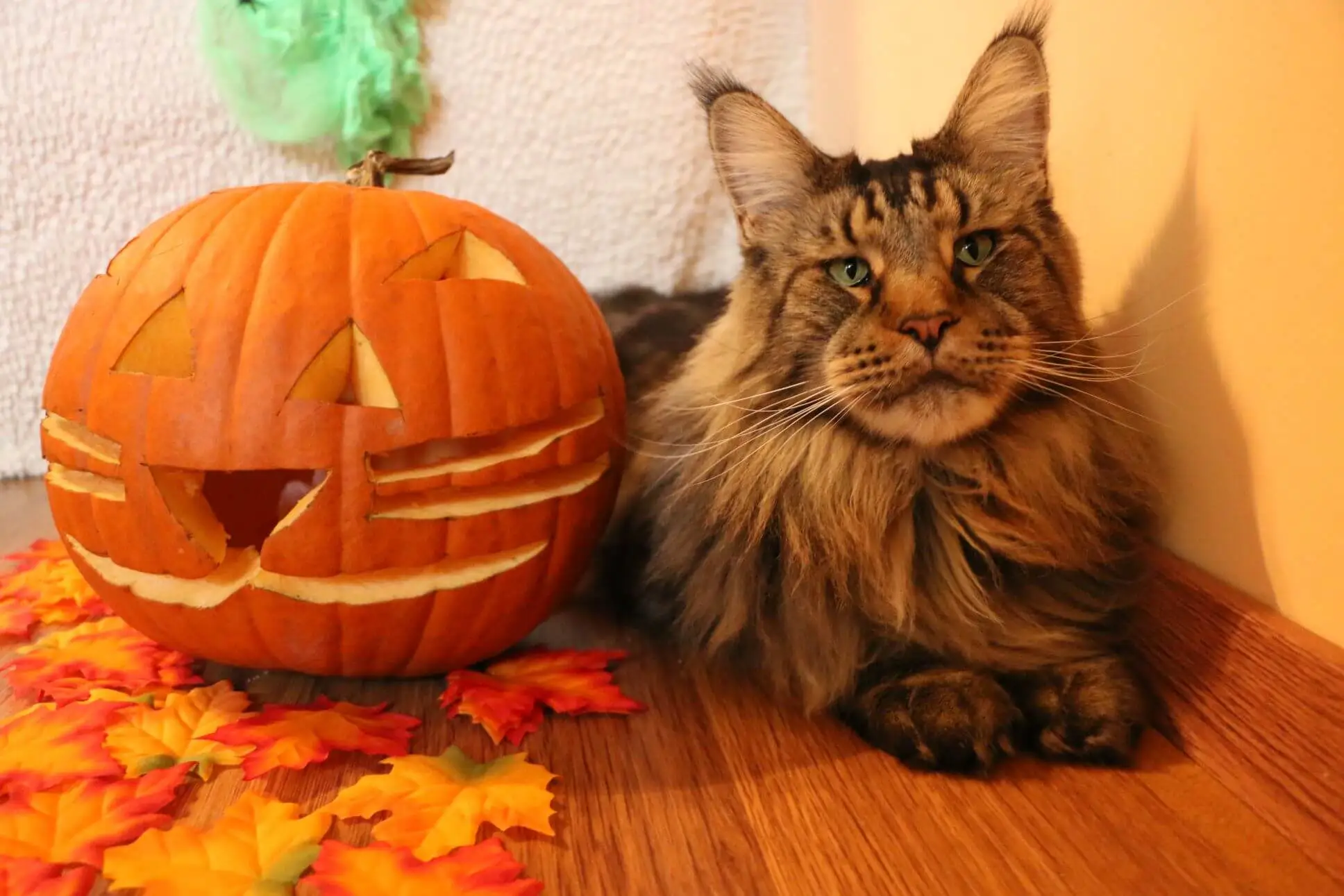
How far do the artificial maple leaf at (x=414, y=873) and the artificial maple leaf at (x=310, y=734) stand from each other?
174 millimetres

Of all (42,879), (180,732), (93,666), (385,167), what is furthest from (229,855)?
(385,167)

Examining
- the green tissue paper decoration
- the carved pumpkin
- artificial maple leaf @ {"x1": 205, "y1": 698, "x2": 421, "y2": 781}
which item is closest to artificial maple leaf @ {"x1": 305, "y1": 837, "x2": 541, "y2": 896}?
artificial maple leaf @ {"x1": 205, "y1": 698, "x2": 421, "y2": 781}

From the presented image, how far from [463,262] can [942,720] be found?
834 mm

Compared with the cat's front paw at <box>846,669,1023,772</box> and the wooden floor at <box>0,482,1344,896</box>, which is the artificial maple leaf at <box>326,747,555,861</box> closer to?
the wooden floor at <box>0,482,1344,896</box>

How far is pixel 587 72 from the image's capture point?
7.16 ft

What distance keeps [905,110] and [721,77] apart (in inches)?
24.5

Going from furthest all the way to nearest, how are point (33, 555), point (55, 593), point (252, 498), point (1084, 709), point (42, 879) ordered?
point (33, 555)
point (55, 593)
point (252, 498)
point (1084, 709)
point (42, 879)

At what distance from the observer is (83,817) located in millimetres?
841

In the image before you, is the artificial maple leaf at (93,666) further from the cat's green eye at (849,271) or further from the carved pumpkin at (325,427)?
the cat's green eye at (849,271)

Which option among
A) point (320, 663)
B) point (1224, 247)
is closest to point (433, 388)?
point (320, 663)

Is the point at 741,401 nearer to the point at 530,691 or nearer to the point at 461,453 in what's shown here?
the point at 461,453

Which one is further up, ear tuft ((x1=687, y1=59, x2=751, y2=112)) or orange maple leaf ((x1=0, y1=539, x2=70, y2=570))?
ear tuft ((x1=687, y1=59, x2=751, y2=112))

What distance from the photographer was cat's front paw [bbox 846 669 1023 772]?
3.10 ft

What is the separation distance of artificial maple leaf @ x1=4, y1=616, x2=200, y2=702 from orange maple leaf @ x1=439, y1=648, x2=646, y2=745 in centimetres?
38
